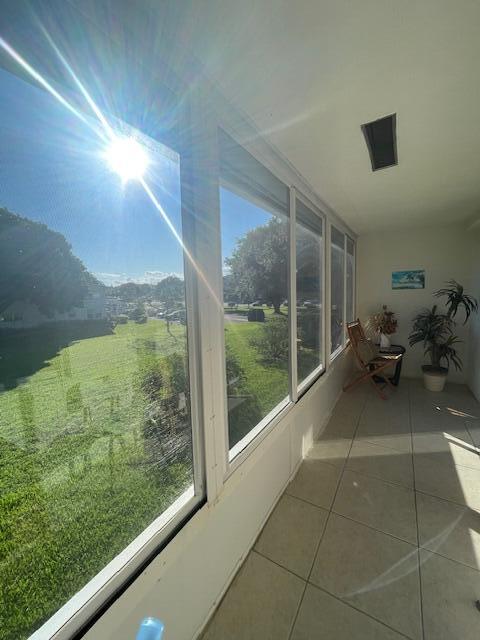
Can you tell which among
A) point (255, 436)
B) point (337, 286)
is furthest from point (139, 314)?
point (337, 286)

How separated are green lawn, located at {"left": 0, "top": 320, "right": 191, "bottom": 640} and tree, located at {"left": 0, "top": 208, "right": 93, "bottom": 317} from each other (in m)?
0.09

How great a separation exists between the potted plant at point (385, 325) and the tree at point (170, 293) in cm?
406

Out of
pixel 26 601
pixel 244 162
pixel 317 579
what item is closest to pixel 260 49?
→ pixel 244 162

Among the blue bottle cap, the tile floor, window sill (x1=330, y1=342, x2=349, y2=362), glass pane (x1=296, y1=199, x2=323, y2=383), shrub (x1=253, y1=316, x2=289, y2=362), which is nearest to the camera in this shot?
the blue bottle cap

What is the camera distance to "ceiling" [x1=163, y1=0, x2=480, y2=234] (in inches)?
34.3

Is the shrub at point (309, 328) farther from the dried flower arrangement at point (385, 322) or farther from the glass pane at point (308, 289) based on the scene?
the dried flower arrangement at point (385, 322)

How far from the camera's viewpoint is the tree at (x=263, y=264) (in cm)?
159

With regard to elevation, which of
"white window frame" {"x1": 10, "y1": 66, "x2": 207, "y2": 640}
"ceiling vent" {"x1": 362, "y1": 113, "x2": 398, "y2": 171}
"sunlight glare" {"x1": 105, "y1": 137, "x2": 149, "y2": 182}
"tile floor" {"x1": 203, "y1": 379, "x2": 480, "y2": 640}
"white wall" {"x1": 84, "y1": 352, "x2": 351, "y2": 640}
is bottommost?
"tile floor" {"x1": 203, "y1": 379, "x2": 480, "y2": 640}

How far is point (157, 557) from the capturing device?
932 millimetres

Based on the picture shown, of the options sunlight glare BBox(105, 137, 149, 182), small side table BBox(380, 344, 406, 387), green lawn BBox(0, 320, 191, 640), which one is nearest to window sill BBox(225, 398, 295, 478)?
green lawn BBox(0, 320, 191, 640)

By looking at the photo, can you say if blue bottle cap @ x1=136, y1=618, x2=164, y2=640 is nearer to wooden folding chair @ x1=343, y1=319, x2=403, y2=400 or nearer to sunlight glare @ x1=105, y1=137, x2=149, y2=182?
sunlight glare @ x1=105, y1=137, x2=149, y2=182

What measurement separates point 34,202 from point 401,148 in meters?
2.14

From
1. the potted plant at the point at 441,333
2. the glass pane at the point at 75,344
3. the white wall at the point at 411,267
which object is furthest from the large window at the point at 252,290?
the white wall at the point at 411,267

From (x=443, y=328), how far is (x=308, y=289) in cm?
279
